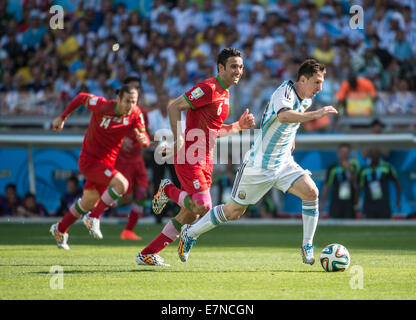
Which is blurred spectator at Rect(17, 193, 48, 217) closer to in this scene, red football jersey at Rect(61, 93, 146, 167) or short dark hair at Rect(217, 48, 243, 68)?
red football jersey at Rect(61, 93, 146, 167)

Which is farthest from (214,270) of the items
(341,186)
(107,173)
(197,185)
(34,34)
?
(34,34)

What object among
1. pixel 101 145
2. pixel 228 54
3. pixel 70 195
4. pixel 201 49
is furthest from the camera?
pixel 201 49

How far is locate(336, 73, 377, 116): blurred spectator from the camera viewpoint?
640 inches

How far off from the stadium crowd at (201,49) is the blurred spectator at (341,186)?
890 mm

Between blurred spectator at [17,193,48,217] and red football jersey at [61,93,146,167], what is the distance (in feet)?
20.2

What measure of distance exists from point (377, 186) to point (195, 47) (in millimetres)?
6468

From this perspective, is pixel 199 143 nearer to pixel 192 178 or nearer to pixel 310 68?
pixel 192 178

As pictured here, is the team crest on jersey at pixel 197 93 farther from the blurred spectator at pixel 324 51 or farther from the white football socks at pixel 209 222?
the blurred spectator at pixel 324 51

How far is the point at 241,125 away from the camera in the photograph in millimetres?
8773

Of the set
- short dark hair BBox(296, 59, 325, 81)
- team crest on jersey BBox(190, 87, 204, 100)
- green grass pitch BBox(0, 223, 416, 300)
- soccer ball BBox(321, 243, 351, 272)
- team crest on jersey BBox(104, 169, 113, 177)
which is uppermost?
short dark hair BBox(296, 59, 325, 81)

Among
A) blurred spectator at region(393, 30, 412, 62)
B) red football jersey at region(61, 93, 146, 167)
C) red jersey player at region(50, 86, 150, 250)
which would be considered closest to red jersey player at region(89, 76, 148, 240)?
red jersey player at region(50, 86, 150, 250)

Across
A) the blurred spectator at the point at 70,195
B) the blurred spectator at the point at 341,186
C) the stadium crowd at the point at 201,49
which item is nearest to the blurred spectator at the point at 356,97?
the stadium crowd at the point at 201,49

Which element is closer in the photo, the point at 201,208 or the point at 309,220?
the point at 309,220

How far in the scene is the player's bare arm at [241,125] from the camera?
8.70m
